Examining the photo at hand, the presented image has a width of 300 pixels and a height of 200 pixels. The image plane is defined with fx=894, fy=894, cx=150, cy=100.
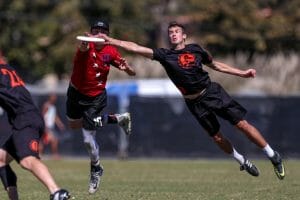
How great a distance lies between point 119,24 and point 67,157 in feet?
40.0

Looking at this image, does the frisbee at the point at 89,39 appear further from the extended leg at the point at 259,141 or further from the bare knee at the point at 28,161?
the extended leg at the point at 259,141

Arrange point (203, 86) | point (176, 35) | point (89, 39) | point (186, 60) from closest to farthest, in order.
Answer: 1. point (89, 39)
2. point (176, 35)
3. point (186, 60)
4. point (203, 86)

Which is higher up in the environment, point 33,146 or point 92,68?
point 92,68

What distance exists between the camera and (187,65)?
1325 centimetres

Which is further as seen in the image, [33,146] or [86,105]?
[86,105]

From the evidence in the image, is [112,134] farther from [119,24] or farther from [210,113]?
[210,113]

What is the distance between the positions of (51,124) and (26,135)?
18.4 metres

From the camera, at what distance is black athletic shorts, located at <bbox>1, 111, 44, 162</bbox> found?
32.5ft

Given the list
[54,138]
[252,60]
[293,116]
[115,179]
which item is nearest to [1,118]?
[54,138]

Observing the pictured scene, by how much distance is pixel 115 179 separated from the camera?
1752 centimetres

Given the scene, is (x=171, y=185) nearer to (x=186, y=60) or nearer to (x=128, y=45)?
(x=186, y=60)

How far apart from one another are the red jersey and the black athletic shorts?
11.0 ft

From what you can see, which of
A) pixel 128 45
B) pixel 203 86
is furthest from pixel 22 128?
pixel 203 86

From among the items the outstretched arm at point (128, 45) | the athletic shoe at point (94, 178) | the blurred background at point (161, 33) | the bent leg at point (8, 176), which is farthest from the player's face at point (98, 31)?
the blurred background at point (161, 33)
